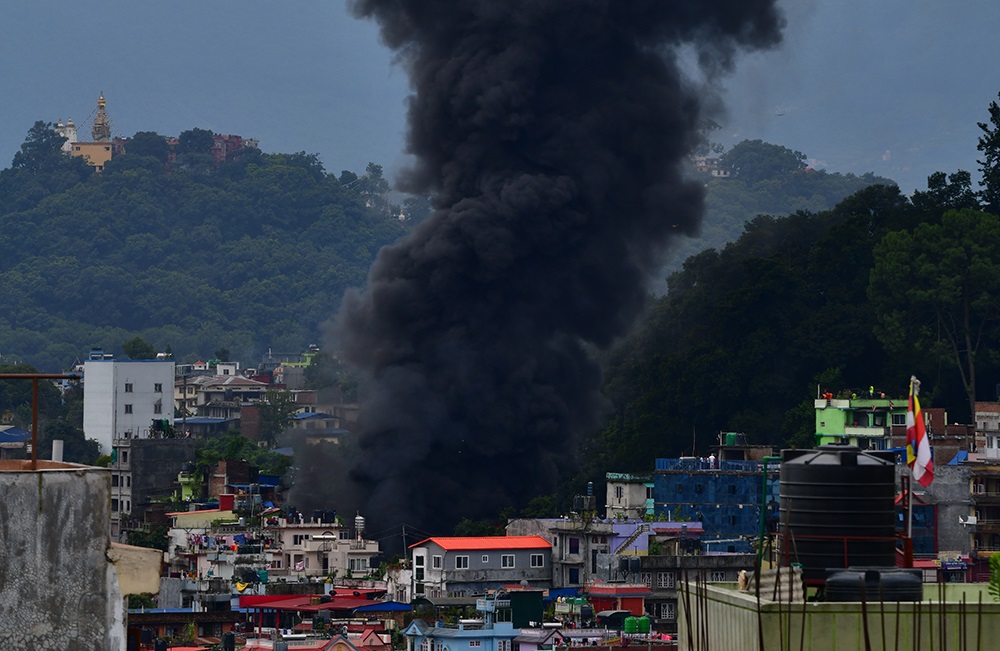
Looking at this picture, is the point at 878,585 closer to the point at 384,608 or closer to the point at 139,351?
the point at 384,608

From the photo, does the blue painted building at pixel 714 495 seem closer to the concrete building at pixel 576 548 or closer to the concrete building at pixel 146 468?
the concrete building at pixel 576 548

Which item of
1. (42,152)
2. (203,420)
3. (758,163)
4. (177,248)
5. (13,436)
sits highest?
(42,152)

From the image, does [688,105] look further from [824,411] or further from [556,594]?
[556,594]

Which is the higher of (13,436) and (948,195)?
(948,195)

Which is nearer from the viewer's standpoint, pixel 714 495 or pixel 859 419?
pixel 714 495

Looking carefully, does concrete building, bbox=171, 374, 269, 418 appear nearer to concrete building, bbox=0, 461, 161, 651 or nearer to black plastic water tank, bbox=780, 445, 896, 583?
black plastic water tank, bbox=780, 445, 896, 583

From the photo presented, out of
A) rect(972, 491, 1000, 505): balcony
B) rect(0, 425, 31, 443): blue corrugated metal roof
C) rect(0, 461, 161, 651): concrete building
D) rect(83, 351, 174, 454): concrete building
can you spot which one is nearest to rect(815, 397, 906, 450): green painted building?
rect(972, 491, 1000, 505): balcony

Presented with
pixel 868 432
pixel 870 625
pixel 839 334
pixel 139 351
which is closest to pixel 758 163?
pixel 139 351
